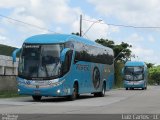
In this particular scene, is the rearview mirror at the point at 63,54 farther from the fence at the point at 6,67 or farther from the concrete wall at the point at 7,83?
the fence at the point at 6,67

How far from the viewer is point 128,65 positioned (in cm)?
5988

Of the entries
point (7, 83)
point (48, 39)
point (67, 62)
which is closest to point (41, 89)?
point (67, 62)

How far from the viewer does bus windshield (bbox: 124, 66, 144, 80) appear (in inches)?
2338

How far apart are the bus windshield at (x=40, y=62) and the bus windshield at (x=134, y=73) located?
34.2m

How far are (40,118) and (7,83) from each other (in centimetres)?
2266

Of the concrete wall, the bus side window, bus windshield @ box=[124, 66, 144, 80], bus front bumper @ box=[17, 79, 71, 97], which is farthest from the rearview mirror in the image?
bus windshield @ box=[124, 66, 144, 80]

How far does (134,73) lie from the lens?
59.4 meters

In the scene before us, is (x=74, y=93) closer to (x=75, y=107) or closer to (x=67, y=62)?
(x=67, y=62)

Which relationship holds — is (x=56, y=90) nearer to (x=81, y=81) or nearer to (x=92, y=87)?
(x=81, y=81)

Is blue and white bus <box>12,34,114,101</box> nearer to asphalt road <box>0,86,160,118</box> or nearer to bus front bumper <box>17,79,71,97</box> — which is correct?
bus front bumper <box>17,79,71,97</box>

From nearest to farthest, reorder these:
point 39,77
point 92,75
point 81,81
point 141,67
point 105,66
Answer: point 39,77 → point 81,81 → point 92,75 → point 105,66 → point 141,67

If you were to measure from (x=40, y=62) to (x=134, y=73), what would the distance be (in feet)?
114

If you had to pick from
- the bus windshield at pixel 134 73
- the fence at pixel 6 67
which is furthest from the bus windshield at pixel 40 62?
the bus windshield at pixel 134 73

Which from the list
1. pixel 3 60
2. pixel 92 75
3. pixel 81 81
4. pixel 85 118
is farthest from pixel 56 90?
pixel 3 60
